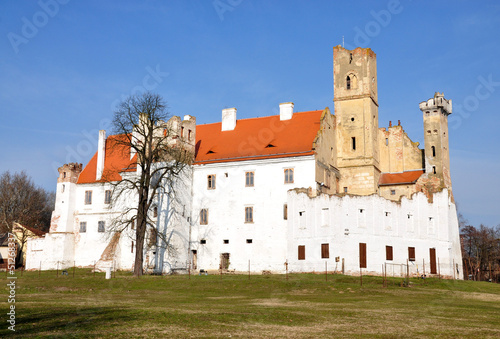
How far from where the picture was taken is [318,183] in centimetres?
5116

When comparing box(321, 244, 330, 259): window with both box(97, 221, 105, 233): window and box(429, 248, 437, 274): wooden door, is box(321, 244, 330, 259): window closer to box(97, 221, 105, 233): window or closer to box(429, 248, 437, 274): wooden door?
box(429, 248, 437, 274): wooden door

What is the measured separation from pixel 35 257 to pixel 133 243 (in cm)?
1259

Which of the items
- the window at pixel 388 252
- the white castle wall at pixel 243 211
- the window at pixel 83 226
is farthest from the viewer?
the window at pixel 83 226

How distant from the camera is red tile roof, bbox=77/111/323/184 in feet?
176

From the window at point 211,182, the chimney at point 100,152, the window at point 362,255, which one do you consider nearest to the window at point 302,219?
the window at point 362,255

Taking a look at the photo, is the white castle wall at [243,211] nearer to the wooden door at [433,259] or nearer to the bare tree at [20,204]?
the wooden door at [433,259]

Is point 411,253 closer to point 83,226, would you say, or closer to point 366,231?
point 366,231

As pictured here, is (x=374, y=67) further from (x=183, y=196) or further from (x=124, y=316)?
(x=124, y=316)

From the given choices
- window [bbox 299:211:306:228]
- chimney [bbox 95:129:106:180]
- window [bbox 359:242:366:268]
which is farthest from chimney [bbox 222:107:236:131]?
window [bbox 359:242:366:268]

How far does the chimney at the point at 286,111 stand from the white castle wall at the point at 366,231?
1113 centimetres

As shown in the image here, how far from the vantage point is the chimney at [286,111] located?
5822cm

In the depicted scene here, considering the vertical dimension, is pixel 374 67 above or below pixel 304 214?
above

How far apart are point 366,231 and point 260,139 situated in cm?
1529

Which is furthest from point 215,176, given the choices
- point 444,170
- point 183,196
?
point 444,170
